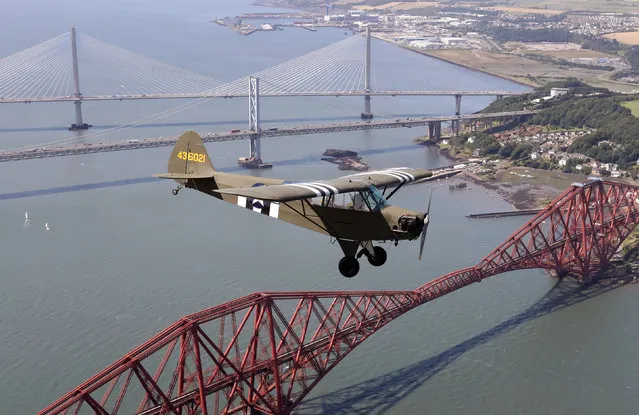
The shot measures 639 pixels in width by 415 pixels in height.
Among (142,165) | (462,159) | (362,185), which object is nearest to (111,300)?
(362,185)

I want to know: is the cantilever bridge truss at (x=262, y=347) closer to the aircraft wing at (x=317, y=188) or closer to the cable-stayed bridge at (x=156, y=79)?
the aircraft wing at (x=317, y=188)

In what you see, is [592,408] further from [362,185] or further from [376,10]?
[376,10]

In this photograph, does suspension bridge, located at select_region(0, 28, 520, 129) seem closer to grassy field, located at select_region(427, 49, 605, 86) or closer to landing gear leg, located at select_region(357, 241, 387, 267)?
grassy field, located at select_region(427, 49, 605, 86)

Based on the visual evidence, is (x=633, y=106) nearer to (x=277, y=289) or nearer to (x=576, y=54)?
(x=576, y=54)

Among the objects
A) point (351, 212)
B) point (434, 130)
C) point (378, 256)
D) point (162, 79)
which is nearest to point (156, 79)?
point (162, 79)

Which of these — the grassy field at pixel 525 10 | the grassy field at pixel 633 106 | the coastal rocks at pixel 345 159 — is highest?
the grassy field at pixel 525 10

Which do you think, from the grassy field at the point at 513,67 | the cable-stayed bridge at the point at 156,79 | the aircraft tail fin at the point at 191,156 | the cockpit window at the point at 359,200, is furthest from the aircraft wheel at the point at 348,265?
the grassy field at the point at 513,67

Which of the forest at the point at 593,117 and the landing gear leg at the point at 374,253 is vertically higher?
the landing gear leg at the point at 374,253

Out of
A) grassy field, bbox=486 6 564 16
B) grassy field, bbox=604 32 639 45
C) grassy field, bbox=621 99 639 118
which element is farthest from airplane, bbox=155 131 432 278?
grassy field, bbox=486 6 564 16
